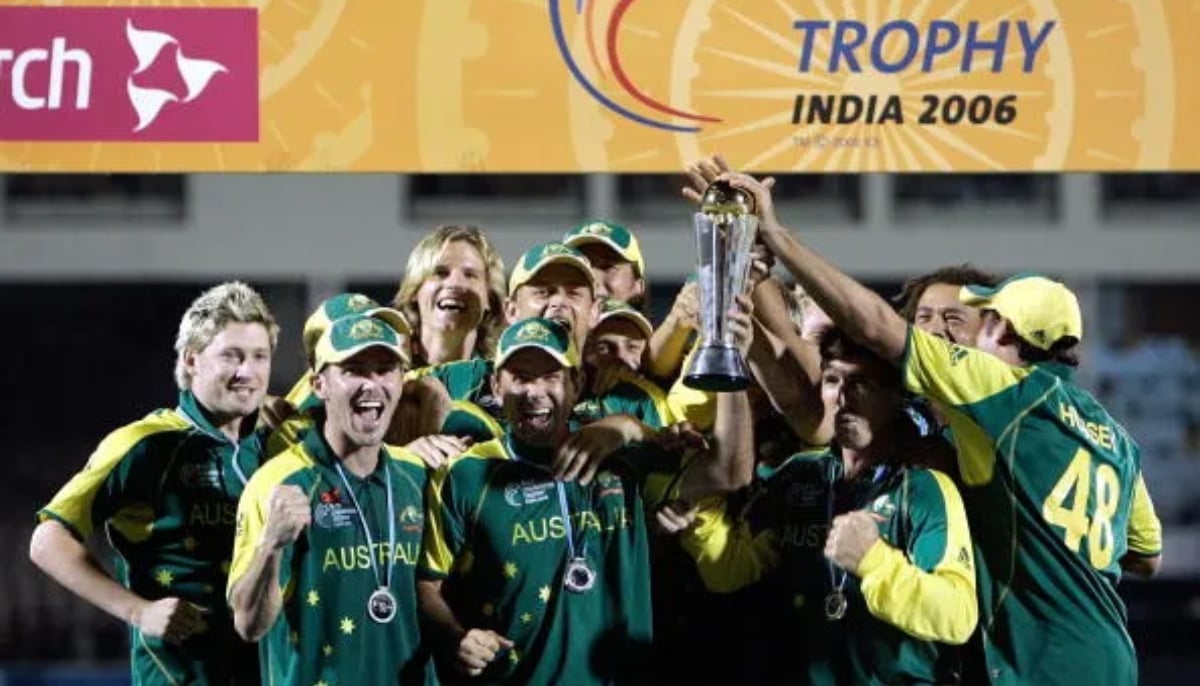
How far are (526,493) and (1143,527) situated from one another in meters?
1.71

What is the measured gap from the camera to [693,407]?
246 inches

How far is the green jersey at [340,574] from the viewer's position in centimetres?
585

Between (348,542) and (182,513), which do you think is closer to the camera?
(348,542)

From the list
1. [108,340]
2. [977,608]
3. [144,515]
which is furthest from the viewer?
[108,340]

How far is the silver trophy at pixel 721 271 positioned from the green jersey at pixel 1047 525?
21.5 inches

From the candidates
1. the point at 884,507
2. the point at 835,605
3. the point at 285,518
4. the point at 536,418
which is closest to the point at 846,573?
the point at 835,605

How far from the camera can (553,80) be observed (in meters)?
6.68

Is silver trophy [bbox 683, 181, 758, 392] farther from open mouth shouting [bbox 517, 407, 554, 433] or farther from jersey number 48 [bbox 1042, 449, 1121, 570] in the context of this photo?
jersey number 48 [bbox 1042, 449, 1121, 570]

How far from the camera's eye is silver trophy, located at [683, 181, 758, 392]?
18.1 feet

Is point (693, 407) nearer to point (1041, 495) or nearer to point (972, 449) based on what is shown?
point (972, 449)

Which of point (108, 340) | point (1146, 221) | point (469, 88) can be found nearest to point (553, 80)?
point (469, 88)

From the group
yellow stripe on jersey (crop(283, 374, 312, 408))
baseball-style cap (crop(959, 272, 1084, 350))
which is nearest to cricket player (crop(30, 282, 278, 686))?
yellow stripe on jersey (crop(283, 374, 312, 408))

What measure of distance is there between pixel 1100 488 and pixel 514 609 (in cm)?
141

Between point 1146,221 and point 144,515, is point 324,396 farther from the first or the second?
point 1146,221
